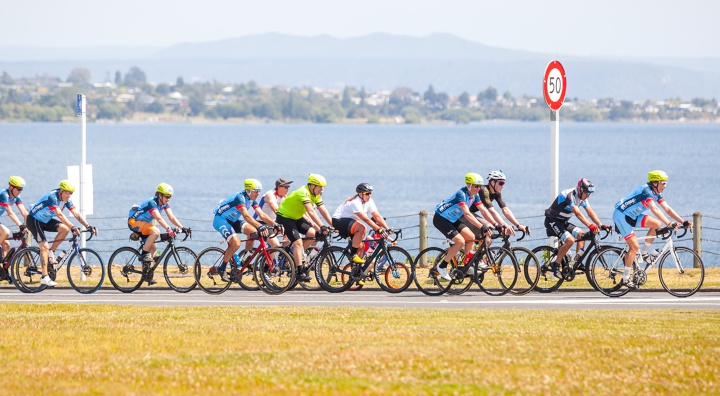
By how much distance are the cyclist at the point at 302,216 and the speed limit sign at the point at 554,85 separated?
15.7 feet

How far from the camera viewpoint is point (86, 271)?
63.0 feet

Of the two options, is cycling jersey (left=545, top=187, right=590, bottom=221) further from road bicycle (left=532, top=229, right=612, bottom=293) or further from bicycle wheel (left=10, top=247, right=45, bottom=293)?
bicycle wheel (left=10, top=247, right=45, bottom=293)

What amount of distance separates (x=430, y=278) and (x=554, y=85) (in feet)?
15.4

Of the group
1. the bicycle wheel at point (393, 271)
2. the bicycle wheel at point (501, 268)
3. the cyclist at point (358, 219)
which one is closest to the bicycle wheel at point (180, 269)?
the cyclist at point (358, 219)

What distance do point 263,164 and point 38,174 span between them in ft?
94.2

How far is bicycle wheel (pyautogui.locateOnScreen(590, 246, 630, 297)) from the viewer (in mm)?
18312

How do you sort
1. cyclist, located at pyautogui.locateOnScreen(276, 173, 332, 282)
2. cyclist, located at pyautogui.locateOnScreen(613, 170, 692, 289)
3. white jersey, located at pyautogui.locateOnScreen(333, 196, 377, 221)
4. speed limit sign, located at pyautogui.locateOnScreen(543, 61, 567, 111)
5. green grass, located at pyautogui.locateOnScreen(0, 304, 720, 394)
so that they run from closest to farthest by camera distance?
green grass, located at pyautogui.locateOnScreen(0, 304, 720, 394), cyclist, located at pyautogui.locateOnScreen(613, 170, 692, 289), white jersey, located at pyautogui.locateOnScreen(333, 196, 377, 221), cyclist, located at pyautogui.locateOnScreen(276, 173, 332, 282), speed limit sign, located at pyautogui.locateOnScreen(543, 61, 567, 111)

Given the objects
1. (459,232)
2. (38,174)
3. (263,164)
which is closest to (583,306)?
(459,232)

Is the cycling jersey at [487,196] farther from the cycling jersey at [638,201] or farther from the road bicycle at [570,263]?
the cycling jersey at [638,201]

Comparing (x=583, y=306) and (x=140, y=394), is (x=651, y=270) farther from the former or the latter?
(x=140, y=394)

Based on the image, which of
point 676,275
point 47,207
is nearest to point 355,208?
point 47,207

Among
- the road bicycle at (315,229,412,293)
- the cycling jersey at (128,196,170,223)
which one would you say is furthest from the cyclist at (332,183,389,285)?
the cycling jersey at (128,196,170,223)

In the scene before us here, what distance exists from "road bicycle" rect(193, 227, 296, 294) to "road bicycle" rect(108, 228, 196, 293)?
9.1 inches

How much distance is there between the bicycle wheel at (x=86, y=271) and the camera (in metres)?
19.2
